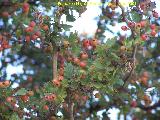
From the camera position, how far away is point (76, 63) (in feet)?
13.0

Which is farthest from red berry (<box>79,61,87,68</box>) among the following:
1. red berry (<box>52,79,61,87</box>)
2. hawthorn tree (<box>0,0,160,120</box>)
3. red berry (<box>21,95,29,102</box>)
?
red berry (<box>21,95,29,102</box>)

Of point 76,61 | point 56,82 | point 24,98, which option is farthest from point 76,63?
point 24,98

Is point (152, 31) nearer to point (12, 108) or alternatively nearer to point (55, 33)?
point (55, 33)

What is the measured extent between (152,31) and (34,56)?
3.41 meters

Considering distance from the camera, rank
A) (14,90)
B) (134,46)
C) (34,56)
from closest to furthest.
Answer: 1. (134,46)
2. (14,90)
3. (34,56)

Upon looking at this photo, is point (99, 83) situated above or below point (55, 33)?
below

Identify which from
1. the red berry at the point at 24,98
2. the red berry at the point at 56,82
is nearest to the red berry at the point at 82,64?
the red berry at the point at 56,82

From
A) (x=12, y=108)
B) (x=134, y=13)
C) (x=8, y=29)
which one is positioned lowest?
(x=12, y=108)

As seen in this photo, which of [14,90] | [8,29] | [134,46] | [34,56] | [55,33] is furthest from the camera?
[34,56]

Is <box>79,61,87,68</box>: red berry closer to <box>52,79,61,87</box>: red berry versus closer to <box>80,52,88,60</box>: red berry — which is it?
<box>80,52,88,60</box>: red berry

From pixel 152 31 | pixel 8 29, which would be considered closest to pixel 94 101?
pixel 8 29

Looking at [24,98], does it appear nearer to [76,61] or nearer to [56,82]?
[56,82]

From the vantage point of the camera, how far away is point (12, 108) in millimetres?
3699

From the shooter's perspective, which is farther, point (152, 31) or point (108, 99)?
point (108, 99)
